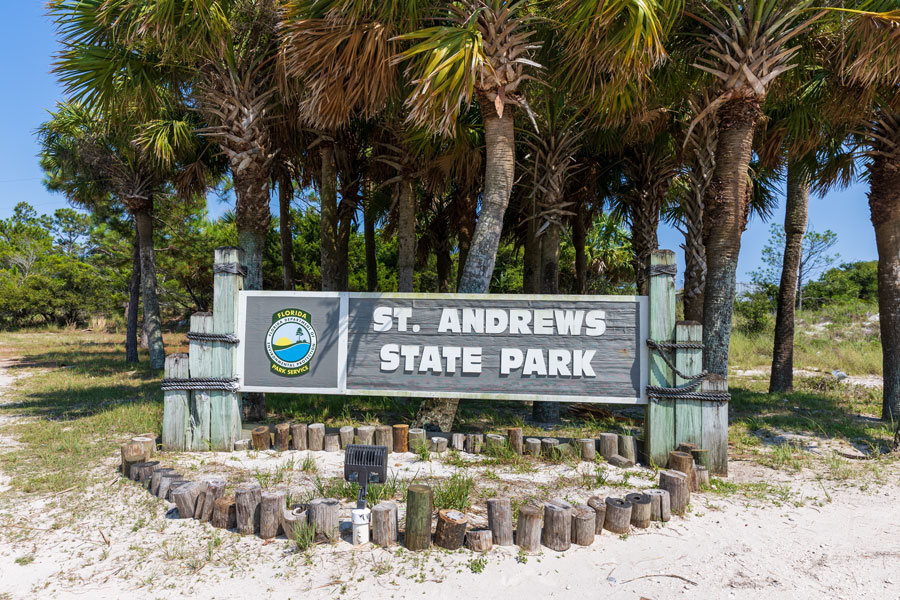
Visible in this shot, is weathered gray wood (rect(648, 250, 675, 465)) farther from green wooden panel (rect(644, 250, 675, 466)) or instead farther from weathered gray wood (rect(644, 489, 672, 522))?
weathered gray wood (rect(644, 489, 672, 522))

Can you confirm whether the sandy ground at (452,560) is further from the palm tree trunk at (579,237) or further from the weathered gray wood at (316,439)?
the palm tree trunk at (579,237)

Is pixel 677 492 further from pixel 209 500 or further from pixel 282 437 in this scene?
pixel 282 437

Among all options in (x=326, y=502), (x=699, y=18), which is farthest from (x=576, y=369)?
(x=699, y=18)

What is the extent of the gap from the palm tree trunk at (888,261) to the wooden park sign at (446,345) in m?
5.01

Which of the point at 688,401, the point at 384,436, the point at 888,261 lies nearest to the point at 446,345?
the point at 384,436

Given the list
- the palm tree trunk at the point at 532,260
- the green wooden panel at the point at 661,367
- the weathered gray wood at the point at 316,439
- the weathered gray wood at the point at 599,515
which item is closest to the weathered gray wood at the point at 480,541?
the weathered gray wood at the point at 599,515

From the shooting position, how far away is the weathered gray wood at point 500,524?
3.45m

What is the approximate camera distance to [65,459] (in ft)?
17.1

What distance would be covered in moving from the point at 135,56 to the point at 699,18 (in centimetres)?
714

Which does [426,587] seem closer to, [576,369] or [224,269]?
[576,369]

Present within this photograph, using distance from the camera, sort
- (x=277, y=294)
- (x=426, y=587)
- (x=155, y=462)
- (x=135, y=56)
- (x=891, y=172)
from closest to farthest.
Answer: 1. (x=426, y=587)
2. (x=155, y=462)
3. (x=277, y=294)
4. (x=135, y=56)
5. (x=891, y=172)

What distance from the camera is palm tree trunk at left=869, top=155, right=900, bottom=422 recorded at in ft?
24.8

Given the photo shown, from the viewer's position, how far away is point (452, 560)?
10.8 feet

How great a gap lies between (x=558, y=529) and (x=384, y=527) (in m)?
1.15
